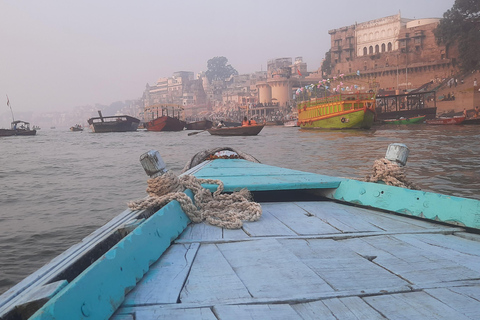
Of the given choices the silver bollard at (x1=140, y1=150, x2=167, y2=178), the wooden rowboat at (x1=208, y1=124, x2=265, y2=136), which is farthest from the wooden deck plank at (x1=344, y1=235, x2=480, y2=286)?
the wooden rowboat at (x1=208, y1=124, x2=265, y2=136)

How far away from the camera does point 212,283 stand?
1491 mm

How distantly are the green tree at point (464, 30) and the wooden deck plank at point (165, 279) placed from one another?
140ft

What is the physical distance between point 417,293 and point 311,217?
47.4 inches

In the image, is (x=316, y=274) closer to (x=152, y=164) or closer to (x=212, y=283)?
(x=212, y=283)

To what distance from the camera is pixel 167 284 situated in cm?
149

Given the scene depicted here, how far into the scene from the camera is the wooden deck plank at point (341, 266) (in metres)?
1.46

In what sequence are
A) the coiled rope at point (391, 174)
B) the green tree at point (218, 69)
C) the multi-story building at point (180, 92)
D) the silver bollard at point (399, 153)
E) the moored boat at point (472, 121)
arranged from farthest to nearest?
the green tree at point (218, 69), the multi-story building at point (180, 92), the moored boat at point (472, 121), the silver bollard at point (399, 153), the coiled rope at point (391, 174)

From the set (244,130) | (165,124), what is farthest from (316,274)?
(165,124)

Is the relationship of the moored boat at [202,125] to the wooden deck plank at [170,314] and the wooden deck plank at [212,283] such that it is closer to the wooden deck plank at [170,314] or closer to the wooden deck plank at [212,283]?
the wooden deck plank at [212,283]

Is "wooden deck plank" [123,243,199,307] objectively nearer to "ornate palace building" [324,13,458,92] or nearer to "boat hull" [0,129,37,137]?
"ornate palace building" [324,13,458,92]

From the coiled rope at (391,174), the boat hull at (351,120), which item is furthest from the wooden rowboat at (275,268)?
the boat hull at (351,120)

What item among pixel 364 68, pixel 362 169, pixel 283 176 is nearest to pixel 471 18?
pixel 364 68

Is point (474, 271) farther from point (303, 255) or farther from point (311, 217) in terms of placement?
point (311, 217)

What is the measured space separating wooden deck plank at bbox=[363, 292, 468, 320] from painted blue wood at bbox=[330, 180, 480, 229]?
1.00 m
